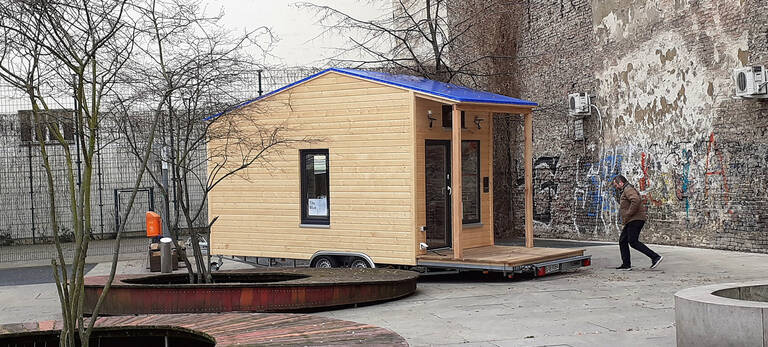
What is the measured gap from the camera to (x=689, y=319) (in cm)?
782

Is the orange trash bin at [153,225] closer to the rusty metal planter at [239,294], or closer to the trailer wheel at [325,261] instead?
the trailer wheel at [325,261]

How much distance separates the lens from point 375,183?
14.8 metres

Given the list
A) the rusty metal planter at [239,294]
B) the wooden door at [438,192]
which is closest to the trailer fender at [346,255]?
the wooden door at [438,192]

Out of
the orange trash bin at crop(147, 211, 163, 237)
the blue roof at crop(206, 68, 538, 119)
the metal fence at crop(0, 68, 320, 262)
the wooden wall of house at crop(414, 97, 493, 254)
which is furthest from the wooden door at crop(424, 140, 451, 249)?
the metal fence at crop(0, 68, 320, 262)

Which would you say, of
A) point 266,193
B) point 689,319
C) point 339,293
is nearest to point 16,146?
point 266,193

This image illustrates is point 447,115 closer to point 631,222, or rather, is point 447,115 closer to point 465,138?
point 465,138

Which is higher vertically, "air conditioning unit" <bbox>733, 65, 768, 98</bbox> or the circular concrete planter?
"air conditioning unit" <bbox>733, 65, 768, 98</bbox>

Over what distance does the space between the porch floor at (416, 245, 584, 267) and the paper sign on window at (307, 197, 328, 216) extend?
1.92m

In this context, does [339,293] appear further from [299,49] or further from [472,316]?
[299,49]

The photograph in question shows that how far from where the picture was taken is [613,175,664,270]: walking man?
15.2 m

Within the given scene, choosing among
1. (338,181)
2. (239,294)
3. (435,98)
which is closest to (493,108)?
(435,98)

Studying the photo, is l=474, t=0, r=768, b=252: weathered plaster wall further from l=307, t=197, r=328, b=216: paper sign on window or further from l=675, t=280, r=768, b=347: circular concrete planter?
l=675, t=280, r=768, b=347: circular concrete planter

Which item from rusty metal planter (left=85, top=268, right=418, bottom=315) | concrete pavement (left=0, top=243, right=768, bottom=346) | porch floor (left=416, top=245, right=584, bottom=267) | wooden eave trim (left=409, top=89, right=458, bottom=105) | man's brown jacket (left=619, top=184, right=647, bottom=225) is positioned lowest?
concrete pavement (left=0, top=243, right=768, bottom=346)

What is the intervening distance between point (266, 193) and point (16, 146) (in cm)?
1046
